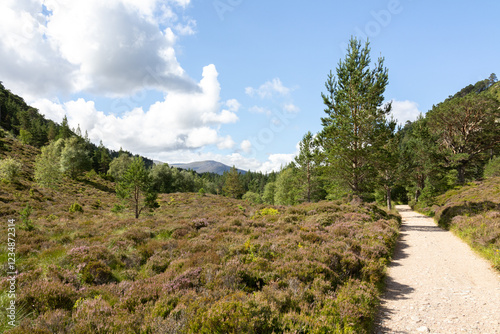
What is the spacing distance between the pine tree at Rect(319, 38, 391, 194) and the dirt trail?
8936mm

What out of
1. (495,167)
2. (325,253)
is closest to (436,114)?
(495,167)

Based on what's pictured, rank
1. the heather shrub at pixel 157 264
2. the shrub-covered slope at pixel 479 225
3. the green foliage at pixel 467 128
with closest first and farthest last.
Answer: the heather shrub at pixel 157 264 → the shrub-covered slope at pixel 479 225 → the green foliage at pixel 467 128

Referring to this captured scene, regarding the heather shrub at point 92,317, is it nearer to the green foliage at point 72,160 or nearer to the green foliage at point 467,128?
the green foliage at point 467,128

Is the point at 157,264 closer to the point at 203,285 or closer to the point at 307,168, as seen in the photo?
the point at 203,285

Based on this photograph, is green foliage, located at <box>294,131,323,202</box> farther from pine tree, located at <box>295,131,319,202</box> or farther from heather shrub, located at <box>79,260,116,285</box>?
heather shrub, located at <box>79,260,116,285</box>

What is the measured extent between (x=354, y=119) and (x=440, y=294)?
14.3 m

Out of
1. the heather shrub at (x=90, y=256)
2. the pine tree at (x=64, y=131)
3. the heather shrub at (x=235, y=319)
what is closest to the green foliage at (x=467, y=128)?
the heather shrub at (x=235, y=319)

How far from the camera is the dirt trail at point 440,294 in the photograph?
479 centimetres

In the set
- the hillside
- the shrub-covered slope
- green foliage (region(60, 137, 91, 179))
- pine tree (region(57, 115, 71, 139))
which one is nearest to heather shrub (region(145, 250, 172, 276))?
the hillside

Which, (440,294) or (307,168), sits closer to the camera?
(440,294)

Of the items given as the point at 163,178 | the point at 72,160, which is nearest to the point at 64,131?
the point at 72,160

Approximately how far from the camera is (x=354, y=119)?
17875 mm

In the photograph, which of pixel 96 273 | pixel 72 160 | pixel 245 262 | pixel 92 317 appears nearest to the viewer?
pixel 92 317

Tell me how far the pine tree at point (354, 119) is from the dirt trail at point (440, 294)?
894 centimetres
